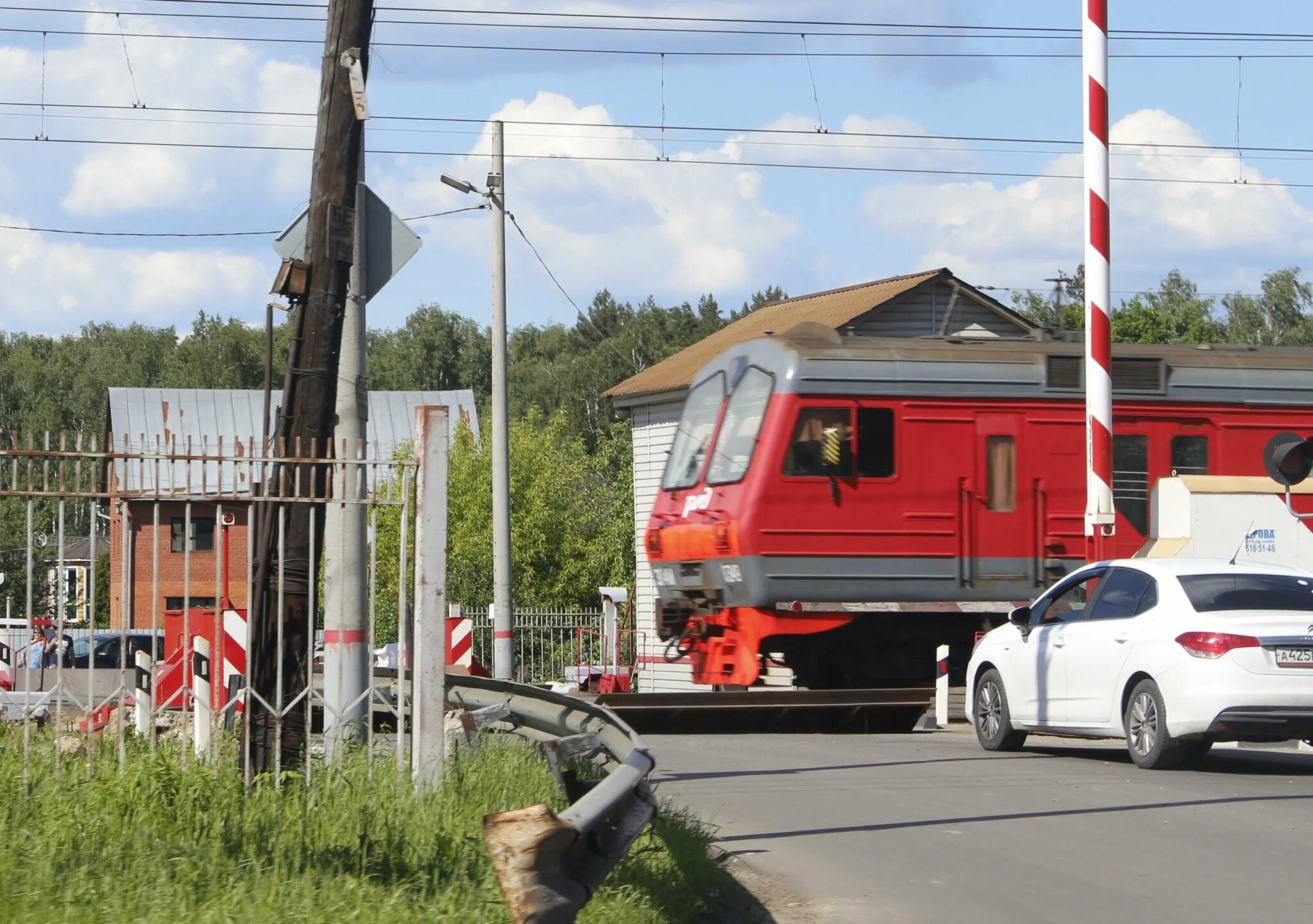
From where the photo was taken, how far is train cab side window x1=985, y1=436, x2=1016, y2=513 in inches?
699

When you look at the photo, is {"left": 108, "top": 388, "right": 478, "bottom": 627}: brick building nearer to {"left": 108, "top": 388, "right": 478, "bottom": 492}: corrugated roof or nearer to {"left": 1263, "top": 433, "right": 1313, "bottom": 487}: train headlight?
{"left": 108, "top": 388, "right": 478, "bottom": 492}: corrugated roof

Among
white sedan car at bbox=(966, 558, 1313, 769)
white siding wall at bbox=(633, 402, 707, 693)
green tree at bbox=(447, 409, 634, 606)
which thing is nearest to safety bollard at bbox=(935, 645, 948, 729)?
white sedan car at bbox=(966, 558, 1313, 769)

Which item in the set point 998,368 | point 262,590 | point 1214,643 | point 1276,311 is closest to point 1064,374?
point 998,368

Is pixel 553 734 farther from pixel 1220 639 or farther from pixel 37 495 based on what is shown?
pixel 1220 639

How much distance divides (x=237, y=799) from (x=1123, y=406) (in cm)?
1361

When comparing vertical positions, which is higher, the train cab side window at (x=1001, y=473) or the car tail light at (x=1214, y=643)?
the train cab side window at (x=1001, y=473)

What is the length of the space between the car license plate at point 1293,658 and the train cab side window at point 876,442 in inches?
279

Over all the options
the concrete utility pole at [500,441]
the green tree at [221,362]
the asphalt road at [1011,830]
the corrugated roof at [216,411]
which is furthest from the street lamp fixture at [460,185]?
the green tree at [221,362]

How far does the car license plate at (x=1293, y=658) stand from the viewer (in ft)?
34.9

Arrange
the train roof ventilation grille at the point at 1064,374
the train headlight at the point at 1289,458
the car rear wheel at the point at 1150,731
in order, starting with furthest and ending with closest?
the train roof ventilation grille at the point at 1064,374 < the train headlight at the point at 1289,458 < the car rear wheel at the point at 1150,731

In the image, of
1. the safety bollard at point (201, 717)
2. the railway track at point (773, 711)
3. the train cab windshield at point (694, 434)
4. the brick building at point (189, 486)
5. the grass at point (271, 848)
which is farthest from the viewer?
the train cab windshield at point (694, 434)

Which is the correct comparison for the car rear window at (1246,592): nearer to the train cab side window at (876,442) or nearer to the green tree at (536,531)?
the train cab side window at (876,442)

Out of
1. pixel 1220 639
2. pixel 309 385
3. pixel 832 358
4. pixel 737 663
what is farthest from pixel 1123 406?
pixel 309 385

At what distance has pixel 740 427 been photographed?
1794 cm
